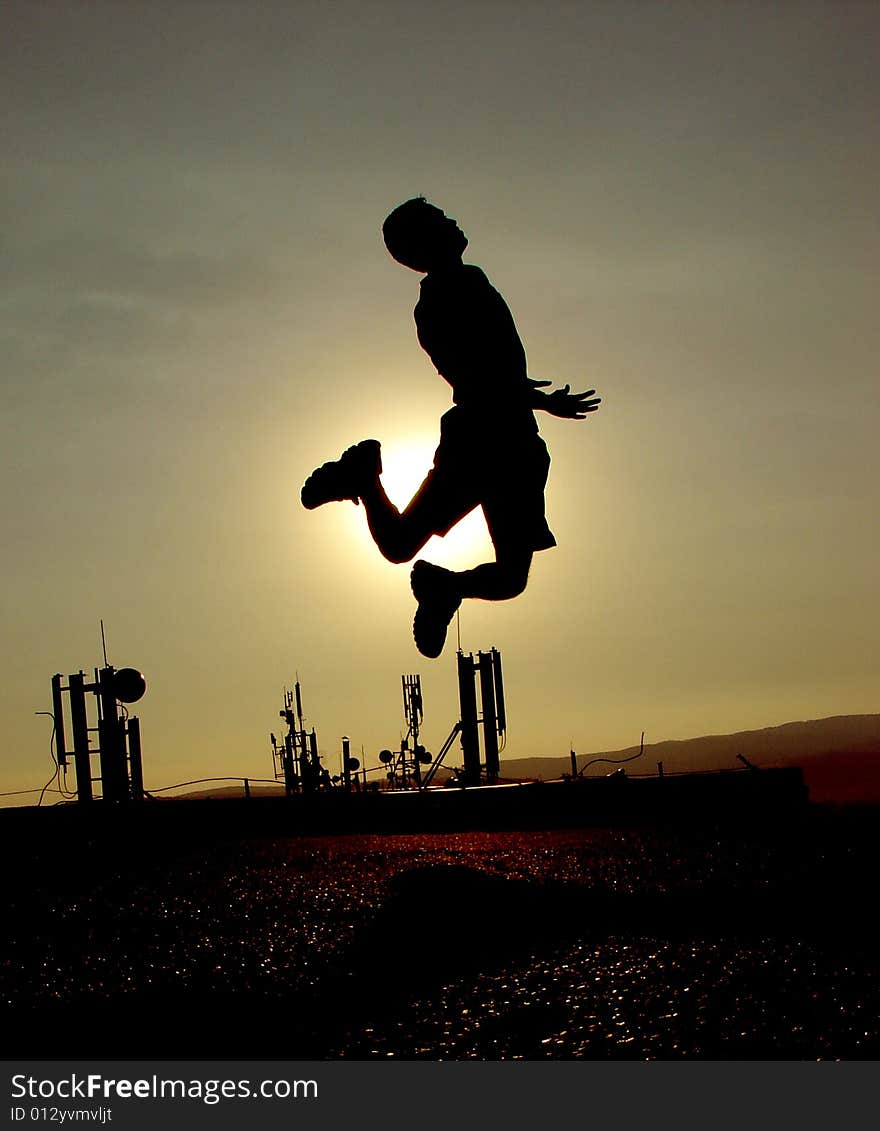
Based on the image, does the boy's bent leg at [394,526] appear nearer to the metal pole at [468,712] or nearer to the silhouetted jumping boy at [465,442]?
the silhouetted jumping boy at [465,442]

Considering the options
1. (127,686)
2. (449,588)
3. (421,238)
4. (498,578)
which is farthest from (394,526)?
(127,686)

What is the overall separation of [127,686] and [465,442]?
18.7m

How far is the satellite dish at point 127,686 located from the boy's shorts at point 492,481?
18.3 meters

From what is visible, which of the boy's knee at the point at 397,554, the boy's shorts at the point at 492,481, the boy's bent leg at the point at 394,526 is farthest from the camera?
the boy's knee at the point at 397,554

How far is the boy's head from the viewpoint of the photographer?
18.5 feet

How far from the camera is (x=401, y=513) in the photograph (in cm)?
583

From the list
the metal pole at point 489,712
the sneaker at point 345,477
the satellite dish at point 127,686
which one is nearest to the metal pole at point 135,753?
the satellite dish at point 127,686

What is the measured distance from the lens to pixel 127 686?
75.8ft

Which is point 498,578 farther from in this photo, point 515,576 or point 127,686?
point 127,686

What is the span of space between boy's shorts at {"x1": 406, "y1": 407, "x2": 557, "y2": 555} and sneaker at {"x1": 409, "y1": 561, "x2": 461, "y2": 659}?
0.94ft

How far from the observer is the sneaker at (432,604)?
5.82m

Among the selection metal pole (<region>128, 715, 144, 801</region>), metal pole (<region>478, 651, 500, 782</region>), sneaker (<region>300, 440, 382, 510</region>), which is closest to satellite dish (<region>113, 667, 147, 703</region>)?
metal pole (<region>128, 715, 144, 801</region>)

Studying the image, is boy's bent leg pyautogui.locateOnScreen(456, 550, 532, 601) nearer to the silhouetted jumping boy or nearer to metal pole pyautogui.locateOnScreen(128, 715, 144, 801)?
the silhouetted jumping boy
